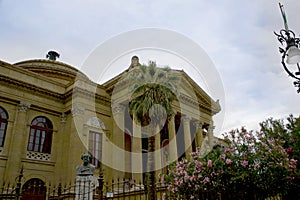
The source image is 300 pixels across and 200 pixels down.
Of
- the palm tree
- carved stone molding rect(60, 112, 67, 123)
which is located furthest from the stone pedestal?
carved stone molding rect(60, 112, 67, 123)

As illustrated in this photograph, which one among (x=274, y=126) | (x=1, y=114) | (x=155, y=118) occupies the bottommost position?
(x=274, y=126)

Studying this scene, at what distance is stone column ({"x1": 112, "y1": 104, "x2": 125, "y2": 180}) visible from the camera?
20.2m

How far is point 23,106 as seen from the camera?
61.5 ft

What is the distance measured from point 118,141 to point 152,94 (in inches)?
338

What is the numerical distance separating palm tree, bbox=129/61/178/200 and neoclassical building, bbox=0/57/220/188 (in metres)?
3.24

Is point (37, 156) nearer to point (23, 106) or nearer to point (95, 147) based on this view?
point (23, 106)

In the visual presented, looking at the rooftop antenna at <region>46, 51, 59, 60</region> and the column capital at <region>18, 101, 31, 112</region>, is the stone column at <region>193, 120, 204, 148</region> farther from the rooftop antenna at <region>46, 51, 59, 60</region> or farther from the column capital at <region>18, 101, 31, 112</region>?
the rooftop antenna at <region>46, 51, 59, 60</region>

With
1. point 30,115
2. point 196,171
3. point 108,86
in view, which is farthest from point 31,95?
point 196,171

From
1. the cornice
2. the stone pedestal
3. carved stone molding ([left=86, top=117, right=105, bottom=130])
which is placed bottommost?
the stone pedestal

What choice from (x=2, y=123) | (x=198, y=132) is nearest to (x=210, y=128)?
(x=198, y=132)

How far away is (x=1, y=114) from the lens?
18.0 metres

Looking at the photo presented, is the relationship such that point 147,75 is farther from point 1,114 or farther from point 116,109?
point 1,114

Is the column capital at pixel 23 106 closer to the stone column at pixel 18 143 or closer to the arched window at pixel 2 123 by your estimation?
the stone column at pixel 18 143

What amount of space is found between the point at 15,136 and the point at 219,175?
14458 millimetres
